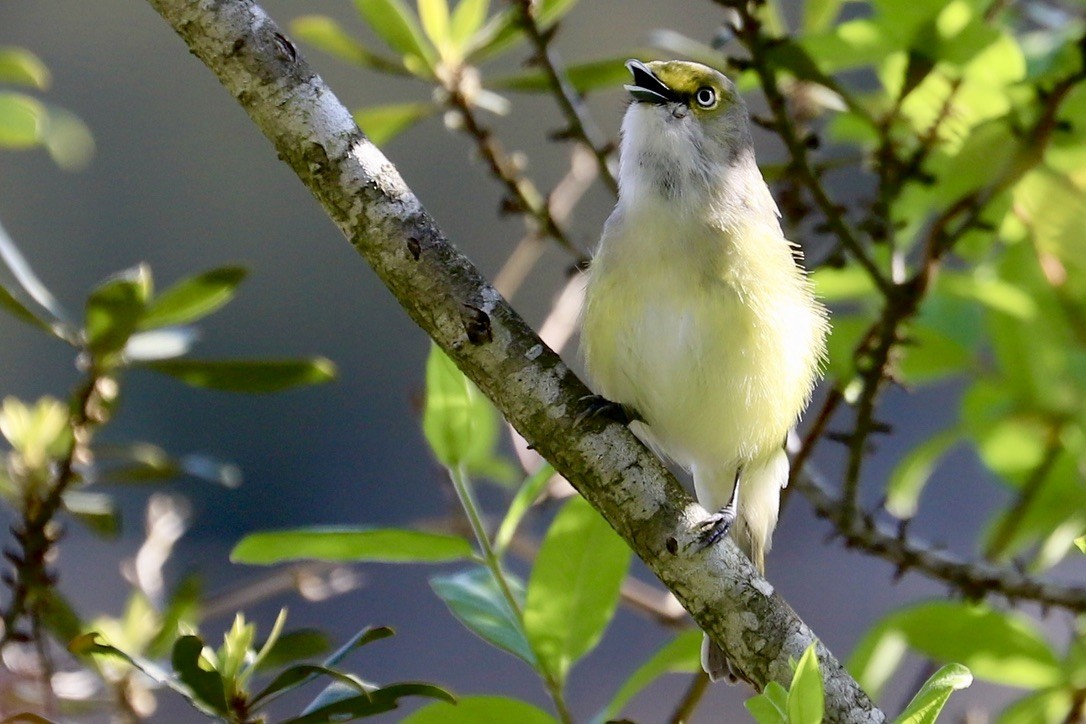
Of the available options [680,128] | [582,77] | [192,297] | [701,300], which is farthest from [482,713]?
[680,128]

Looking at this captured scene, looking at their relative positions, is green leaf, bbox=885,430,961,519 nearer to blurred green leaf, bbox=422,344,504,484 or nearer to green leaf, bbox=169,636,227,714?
blurred green leaf, bbox=422,344,504,484

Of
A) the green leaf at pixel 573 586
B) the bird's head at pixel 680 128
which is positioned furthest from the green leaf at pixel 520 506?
the bird's head at pixel 680 128

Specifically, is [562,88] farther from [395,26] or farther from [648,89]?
[648,89]

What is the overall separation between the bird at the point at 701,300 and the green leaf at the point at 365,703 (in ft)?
2.75

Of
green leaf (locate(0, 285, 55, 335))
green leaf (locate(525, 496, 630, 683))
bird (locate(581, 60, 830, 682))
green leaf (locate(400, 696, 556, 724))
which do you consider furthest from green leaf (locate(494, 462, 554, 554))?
green leaf (locate(0, 285, 55, 335))

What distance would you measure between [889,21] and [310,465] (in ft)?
12.5

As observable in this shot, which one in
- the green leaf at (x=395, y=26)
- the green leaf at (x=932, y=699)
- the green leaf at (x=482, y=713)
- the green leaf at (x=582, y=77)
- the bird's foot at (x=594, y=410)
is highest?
the green leaf at (x=395, y=26)

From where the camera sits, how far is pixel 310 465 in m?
5.15

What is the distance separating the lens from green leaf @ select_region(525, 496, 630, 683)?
148cm

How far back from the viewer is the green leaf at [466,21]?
2.06 metres

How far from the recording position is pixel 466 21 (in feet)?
6.81

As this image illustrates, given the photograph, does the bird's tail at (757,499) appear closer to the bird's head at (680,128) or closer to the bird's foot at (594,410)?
the bird's head at (680,128)

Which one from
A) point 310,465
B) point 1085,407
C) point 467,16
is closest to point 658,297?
point 467,16

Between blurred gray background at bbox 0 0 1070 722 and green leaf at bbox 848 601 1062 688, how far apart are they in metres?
3.02
